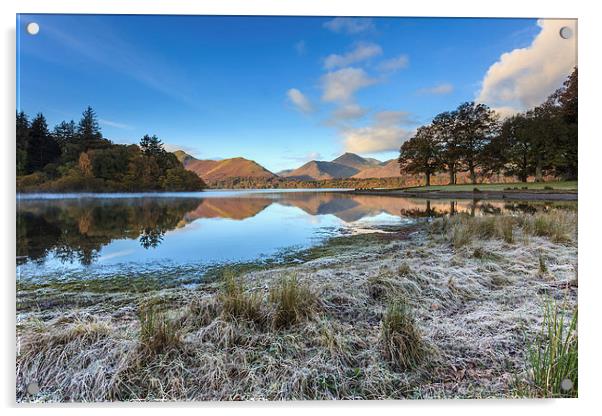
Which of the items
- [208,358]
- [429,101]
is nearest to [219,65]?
[429,101]

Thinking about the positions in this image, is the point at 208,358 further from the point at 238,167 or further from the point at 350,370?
the point at 238,167

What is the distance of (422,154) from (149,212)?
8.12 ft

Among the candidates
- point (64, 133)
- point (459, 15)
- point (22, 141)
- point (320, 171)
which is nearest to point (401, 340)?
point (320, 171)

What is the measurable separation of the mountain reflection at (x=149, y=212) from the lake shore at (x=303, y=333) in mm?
317

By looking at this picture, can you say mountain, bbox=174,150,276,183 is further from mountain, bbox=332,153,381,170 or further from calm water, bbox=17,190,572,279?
mountain, bbox=332,153,381,170

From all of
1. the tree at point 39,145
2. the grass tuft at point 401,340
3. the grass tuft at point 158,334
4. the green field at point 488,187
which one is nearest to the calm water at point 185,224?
the green field at point 488,187

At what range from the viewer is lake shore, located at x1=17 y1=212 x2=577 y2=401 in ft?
4.92

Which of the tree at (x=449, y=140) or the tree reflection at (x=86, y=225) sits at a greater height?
the tree at (x=449, y=140)

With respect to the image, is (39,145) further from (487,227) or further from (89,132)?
(487,227)

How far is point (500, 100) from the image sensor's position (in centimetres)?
221

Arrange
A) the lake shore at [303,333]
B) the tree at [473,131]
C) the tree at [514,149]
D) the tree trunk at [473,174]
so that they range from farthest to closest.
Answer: the tree trunk at [473,174]
the tree at [514,149]
the tree at [473,131]
the lake shore at [303,333]

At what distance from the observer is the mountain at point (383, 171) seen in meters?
2.52

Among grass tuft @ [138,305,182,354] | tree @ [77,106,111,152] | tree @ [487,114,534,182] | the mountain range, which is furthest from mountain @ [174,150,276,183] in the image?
tree @ [487,114,534,182]

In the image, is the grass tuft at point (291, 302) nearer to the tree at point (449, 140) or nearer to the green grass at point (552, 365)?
the green grass at point (552, 365)
